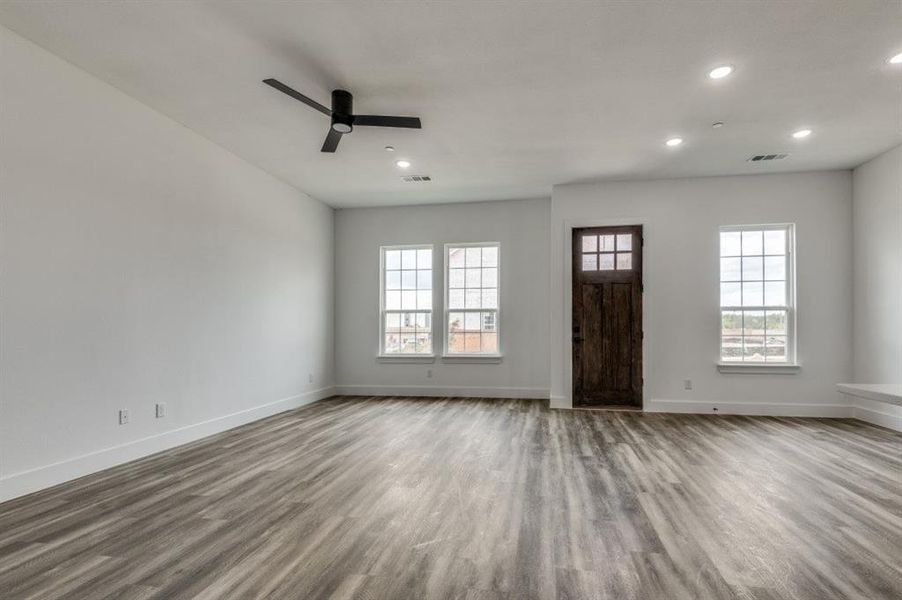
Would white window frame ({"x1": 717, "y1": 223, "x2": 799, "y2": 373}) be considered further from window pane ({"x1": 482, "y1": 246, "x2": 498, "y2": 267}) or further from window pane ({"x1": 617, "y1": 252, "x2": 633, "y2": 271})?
window pane ({"x1": 482, "y1": 246, "x2": 498, "y2": 267})

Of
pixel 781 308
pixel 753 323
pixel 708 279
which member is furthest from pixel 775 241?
pixel 753 323

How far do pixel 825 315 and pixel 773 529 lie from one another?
4.43m

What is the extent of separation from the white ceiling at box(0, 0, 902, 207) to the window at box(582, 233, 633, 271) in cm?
125

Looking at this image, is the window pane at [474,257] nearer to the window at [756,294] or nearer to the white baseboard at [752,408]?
the white baseboard at [752,408]

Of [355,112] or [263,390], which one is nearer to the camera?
[355,112]

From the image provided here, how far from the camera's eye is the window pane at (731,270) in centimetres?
604

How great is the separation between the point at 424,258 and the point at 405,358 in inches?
65.0

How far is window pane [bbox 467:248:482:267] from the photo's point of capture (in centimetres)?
740

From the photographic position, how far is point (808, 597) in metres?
1.93

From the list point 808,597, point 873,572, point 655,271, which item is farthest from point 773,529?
point 655,271

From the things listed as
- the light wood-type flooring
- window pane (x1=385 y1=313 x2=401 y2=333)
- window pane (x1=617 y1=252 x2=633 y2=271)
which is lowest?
the light wood-type flooring

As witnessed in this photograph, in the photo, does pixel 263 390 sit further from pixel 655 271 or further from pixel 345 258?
pixel 655 271

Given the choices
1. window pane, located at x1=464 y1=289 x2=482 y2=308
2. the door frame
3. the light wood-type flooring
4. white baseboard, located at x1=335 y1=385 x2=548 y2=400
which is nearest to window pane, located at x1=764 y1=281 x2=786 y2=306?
the door frame

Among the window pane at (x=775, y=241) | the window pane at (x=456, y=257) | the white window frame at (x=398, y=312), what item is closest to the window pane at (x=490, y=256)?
the window pane at (x=456, y=257)
